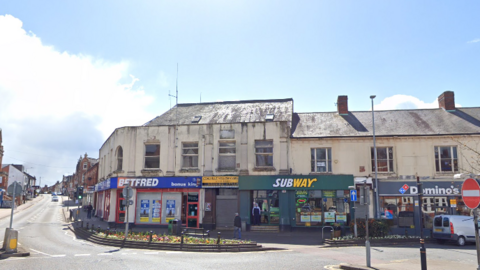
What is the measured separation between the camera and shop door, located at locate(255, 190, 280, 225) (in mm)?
26594

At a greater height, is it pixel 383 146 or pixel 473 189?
pixel 383 146

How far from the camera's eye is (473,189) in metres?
9.20

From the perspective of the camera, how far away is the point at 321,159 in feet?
88.5

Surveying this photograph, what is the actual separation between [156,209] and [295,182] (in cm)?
1029

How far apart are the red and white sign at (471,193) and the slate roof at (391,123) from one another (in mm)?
17616

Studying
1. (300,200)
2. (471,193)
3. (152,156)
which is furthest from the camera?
(152,156)

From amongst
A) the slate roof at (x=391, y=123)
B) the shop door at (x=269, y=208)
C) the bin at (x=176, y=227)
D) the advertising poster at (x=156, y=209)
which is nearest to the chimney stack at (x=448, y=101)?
the slate roof at (x=391, y=123)

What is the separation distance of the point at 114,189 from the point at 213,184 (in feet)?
26.0

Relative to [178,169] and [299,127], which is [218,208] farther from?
[299,127]

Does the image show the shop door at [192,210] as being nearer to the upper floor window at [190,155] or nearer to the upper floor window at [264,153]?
the upper floor window at [190,155]

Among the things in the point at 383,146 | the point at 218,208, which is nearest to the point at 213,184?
the point at 218,208

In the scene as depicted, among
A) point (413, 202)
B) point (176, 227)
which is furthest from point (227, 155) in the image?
point (413, 202)

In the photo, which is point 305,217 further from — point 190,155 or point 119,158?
point 119,158

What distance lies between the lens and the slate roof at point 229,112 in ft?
100
